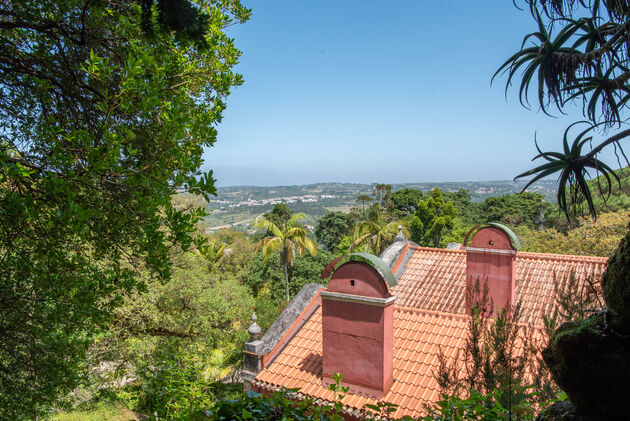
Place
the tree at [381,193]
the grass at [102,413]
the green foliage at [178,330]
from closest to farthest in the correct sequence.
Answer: the grass at [102,413] → the green foliage at [178,330] → the tree at [381,193]

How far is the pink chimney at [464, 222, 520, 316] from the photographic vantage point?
29.6 ft

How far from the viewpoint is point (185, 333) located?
47.1ft

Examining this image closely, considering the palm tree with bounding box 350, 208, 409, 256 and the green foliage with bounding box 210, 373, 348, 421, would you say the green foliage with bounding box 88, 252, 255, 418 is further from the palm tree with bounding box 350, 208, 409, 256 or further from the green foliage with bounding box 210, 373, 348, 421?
the palm tree with bounding box 350, 208, 409, 256

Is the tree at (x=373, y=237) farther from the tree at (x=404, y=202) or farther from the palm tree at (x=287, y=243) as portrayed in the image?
the tree at (x=404, y=202)

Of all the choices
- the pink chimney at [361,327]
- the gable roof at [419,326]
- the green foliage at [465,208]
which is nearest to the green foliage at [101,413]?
the gable roof at [419,326]

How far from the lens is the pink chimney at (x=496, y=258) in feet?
29.6

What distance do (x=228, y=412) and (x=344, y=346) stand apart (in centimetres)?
442

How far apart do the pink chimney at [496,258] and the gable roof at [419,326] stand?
1005 millimetres

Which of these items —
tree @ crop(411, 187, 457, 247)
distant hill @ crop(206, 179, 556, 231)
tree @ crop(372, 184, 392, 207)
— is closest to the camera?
tree @ crop(411, 187, 457, 247)

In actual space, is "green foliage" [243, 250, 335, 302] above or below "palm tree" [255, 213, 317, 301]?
below

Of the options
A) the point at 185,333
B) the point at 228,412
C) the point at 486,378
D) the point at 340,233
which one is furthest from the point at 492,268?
the point at 340,233

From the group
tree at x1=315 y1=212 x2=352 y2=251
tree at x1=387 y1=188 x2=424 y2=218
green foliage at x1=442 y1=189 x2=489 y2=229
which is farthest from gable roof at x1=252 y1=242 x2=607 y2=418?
tree at x1=387 y1=188 x2=424 y2=218

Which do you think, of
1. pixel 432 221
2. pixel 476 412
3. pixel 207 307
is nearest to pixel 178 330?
pixel 207 307

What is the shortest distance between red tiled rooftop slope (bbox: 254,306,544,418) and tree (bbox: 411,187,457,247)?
28.2 m
